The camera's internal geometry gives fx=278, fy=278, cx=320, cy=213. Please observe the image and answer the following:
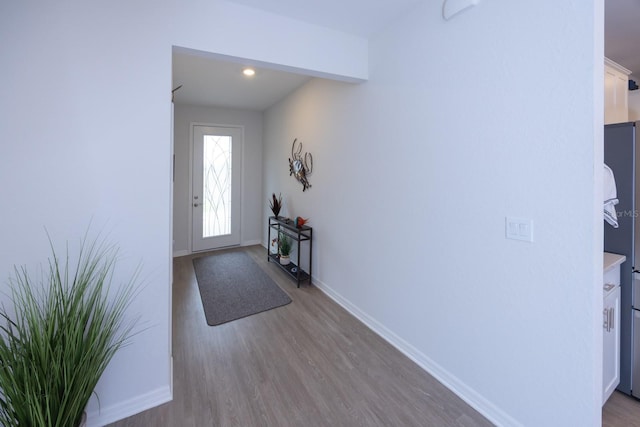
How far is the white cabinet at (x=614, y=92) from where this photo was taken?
2.42 metres

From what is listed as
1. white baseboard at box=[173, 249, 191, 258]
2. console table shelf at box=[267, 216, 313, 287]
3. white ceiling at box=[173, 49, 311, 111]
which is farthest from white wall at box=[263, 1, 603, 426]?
white baseboard at box=[173, 249, 191, 258]

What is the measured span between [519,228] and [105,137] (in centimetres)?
222

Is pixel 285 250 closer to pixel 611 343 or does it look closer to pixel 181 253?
pixel 181 253

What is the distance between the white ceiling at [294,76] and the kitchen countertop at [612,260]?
1781 millimetres

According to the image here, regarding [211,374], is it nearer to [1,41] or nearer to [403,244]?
[403,244]

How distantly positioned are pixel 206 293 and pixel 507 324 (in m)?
2.87

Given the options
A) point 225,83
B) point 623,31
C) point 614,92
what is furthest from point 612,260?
point 225,83

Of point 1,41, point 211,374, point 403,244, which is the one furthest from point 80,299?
point 403,244

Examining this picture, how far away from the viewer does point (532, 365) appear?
55.1 inches

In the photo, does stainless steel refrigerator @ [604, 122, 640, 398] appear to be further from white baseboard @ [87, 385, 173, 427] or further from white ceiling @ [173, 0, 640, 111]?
white baseboard @ [87, 385, 173, 427]

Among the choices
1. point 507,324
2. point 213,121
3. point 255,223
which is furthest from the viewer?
point 255,223

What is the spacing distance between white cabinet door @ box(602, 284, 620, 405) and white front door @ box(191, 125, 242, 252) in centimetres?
481

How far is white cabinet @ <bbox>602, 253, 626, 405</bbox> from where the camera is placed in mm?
1621

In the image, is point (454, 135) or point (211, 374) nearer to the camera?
point (454, 135)
